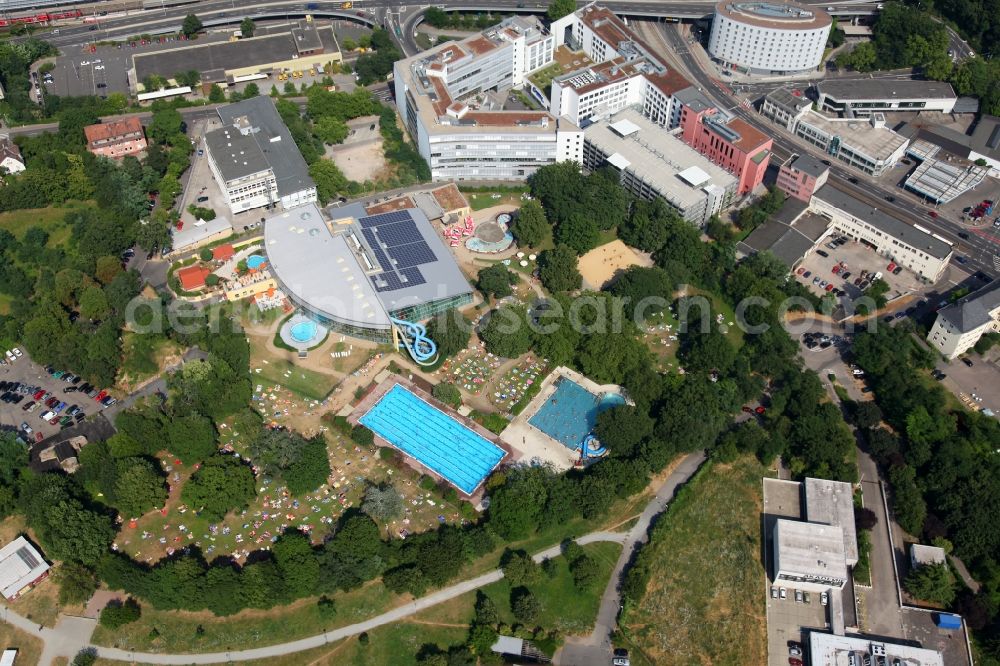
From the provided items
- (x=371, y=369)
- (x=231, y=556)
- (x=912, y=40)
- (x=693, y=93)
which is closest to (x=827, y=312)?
(x=693, y=93)

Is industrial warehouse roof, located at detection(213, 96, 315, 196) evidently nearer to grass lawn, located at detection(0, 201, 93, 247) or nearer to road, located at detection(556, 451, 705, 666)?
grass lawn, located at detection(0, 201, 93, 247)

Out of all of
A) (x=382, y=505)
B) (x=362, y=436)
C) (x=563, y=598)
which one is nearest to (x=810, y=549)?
(x=563, y=598)

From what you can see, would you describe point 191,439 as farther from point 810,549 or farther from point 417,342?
point 810,549

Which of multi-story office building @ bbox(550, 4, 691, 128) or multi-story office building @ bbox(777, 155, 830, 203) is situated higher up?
multi-story office building @ bbox(550, 4, 691, 128)

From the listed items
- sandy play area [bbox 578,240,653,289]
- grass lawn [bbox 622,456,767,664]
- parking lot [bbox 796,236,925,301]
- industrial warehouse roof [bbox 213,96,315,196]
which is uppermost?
industrial warehouse roof [bbox 213,96,315,196]

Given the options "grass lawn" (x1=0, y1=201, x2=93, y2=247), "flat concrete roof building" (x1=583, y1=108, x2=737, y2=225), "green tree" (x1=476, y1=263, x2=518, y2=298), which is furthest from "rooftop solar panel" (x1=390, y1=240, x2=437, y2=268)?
"grass lawn" (x1=0, y1=201, x2=93, y2=247)

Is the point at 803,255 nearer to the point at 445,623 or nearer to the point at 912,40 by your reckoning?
the point at 912,40
